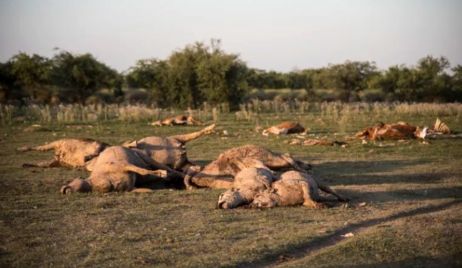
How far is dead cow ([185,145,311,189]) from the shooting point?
1009 centimetres

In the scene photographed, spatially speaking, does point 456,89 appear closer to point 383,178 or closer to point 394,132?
point 394,132

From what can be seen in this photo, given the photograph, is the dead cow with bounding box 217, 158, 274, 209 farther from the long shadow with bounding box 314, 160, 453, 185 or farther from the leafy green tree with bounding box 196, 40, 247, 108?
the leafy green tree with bounding box 196, 40, 247, 108

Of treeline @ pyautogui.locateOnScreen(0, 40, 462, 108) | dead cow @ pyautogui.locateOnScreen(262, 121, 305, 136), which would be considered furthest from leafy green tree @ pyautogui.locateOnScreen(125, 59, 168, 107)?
dead cow @ pyautogui.locateOnScreen(262, 121, 305, 136)

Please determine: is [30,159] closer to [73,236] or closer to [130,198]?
[130,198]

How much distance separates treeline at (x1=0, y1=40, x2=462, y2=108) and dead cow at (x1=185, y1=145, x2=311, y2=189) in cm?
2374

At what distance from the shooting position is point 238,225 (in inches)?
294

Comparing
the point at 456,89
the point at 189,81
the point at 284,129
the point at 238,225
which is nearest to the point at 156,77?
the point at 189,81

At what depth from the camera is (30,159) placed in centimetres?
1439

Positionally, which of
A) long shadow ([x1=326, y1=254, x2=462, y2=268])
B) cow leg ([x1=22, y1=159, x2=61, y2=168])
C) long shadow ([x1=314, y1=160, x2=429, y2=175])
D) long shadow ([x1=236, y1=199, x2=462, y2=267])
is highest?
cow leg ([x1=22, y1=159, x2=61, y2=168])

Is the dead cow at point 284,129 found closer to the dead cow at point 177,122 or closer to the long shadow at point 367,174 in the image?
the dead cow at point 177,122

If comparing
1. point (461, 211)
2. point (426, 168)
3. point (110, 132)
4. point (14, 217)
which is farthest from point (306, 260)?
point (110, 132)

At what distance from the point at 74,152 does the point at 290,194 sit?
569 centimetres

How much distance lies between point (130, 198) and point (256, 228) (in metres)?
2.80

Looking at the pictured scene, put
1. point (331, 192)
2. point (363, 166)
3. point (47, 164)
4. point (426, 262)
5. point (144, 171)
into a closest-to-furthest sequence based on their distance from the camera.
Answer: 1. point (426, 262)
2. point (331, 192)
3. point (144, 171)
4. point (47, 164)
5. point (363, 166)
